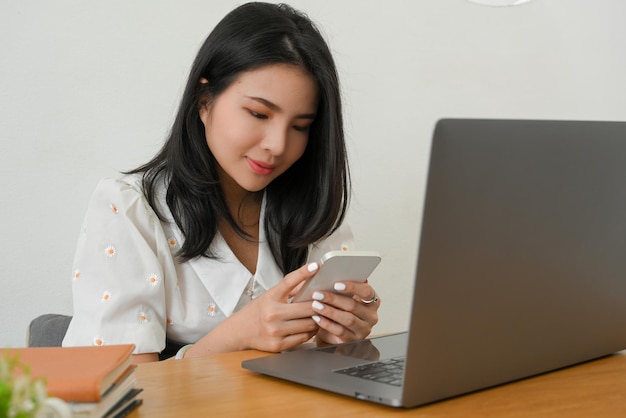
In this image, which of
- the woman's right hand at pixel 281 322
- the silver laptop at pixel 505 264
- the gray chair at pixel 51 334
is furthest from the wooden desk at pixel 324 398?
the gray chair at pixel 51 334

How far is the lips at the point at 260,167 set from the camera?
60.7 inches

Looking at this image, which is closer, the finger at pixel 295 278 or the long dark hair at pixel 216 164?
the finger at pixel 295 278

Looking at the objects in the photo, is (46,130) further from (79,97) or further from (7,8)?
(7,8)

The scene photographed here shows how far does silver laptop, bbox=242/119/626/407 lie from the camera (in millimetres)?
706

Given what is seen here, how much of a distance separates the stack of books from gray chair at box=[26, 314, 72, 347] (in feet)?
2.49

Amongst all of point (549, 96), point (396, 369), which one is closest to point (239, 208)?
point (396, 369)

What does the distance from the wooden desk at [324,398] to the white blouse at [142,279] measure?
0.40 m

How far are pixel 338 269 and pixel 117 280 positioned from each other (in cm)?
46

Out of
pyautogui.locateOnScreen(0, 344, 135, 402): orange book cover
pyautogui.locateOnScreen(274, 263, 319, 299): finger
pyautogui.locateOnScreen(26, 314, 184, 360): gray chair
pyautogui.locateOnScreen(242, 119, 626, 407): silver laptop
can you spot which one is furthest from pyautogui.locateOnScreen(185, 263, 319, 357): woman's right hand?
pyautogui.locateOnScreen(0, 344, 135, 402): orange book cover

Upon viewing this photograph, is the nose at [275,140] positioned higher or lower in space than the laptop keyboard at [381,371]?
higher

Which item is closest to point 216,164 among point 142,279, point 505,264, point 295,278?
point 142,279

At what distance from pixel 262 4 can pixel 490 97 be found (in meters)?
1.15

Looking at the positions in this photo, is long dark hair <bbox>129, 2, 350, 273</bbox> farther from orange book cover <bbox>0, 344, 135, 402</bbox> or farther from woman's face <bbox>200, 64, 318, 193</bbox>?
orange book cover <bbox>0, 344, 135, 402</bbox>

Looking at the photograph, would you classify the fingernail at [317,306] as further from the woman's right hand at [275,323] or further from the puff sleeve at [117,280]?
the puff sleeve at [117,280]
